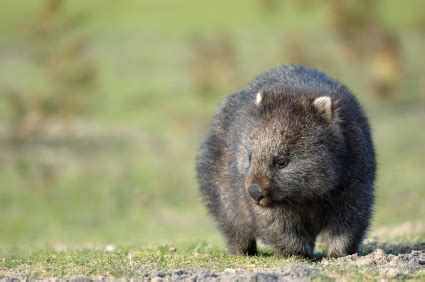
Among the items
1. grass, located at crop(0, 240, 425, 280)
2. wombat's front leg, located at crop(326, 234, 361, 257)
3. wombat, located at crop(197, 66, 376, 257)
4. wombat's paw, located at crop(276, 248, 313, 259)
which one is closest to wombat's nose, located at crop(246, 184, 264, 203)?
wombat, located at crop(197, 66, 376, 257)

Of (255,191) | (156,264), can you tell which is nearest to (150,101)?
(156,264)

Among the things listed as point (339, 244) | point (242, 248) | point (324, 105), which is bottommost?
point (339, 244)

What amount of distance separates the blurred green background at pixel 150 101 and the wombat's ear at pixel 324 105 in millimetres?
4905

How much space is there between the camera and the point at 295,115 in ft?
24.7

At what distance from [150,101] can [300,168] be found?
961 inches

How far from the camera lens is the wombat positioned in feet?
23.9

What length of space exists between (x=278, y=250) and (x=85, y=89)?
18.4 meters

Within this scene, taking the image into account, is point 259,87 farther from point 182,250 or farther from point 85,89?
point 85,89

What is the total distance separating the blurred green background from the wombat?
13.8 ft

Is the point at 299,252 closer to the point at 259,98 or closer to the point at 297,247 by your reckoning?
the point at 297,247

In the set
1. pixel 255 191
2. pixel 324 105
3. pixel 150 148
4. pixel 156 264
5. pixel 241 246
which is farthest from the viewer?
pixel 150 148

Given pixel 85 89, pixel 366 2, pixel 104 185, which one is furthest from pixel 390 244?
pixel 366 2

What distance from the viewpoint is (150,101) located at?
31.4 meters

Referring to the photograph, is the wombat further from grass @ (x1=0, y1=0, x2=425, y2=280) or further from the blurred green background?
the blurred green background
